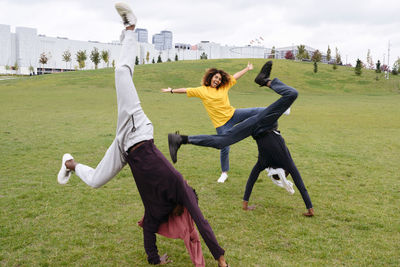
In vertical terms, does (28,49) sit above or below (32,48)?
below

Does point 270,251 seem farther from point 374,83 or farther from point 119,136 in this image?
point 374,83

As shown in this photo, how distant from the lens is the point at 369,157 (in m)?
10.1

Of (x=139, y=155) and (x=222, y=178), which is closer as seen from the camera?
(x=139, y=155)

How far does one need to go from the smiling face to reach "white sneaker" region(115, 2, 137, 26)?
3.20 metres

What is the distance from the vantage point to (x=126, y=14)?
11.3 feet

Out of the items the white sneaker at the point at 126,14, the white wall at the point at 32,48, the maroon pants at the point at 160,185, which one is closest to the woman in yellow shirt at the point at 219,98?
the white sneaker at the point at 126,14

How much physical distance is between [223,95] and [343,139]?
8694 mm

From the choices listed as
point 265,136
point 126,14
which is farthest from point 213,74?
point 126,14

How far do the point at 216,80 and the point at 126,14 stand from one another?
10.9 ft

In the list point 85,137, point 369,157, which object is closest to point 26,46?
point 85,137

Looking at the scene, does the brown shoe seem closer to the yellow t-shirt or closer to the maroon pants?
the yellow t-shirt

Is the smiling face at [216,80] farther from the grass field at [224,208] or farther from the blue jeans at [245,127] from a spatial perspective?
the grass field at [224,208]

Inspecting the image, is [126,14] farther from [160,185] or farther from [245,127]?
[245,127]

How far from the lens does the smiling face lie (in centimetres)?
655
